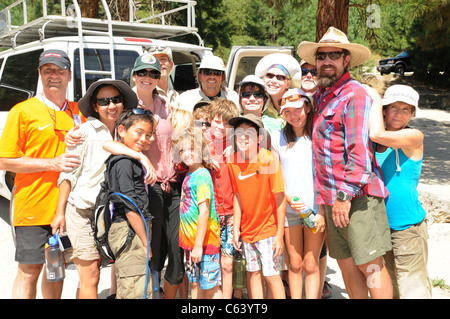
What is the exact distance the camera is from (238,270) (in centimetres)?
303

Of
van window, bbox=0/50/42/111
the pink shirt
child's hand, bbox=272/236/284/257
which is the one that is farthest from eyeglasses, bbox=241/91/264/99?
van window, bbox=0/50/42/111

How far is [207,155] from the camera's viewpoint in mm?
2836

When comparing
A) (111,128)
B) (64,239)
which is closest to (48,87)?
(111,128)

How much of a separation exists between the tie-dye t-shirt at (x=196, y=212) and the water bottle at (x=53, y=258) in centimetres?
83

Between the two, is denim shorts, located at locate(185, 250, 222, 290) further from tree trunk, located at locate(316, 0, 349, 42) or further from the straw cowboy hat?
tree trunk, located at locate(316, 0, 349, 42)

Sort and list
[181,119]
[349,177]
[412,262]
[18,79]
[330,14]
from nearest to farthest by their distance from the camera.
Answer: [349,177], [412,262], [181,119], [18,79], [330,14]

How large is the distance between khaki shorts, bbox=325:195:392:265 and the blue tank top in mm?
81

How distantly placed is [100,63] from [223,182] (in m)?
2.28

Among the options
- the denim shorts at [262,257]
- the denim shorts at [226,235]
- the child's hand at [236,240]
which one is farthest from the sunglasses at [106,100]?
Answer: the denim shorts at [262,257]

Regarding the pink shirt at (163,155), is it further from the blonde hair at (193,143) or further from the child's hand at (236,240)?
the child's hand at (236,240)

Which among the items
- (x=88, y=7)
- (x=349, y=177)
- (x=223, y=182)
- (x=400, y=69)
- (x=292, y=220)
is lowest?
(x=292, y=220)

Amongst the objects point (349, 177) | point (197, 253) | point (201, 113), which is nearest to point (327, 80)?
point (349, 177)

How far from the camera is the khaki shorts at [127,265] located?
8.37ft

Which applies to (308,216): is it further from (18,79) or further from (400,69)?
(400,69)
